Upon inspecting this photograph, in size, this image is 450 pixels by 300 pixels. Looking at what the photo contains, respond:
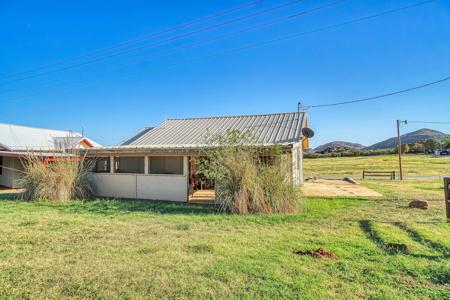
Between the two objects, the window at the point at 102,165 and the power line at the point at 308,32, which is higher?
the power line at the point at 308,32

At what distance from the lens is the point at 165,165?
46.2ft

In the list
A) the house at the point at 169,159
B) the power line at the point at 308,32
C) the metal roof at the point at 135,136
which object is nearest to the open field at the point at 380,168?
the house at the point at 169,159

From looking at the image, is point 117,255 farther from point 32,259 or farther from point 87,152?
point 87,152

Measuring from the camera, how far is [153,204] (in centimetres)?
1158

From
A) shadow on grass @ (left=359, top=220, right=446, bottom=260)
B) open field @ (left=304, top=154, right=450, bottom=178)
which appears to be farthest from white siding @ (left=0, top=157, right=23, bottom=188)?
open field @ (left=304, top=154, right=450, bottom=178)

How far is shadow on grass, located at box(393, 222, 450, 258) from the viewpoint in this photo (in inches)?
215

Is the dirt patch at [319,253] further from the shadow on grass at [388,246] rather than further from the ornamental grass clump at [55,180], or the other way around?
the ornamental grass clump at [55,180]

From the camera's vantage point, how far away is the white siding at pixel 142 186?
41.4ft

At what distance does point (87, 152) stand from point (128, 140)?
4.61 metres

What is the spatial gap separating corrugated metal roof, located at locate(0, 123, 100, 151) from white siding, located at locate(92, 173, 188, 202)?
23.1 ft

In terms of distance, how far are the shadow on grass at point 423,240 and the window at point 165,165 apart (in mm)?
9929

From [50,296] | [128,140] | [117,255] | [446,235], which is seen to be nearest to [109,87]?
[128,140]

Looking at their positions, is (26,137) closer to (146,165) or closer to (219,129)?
(146,165)

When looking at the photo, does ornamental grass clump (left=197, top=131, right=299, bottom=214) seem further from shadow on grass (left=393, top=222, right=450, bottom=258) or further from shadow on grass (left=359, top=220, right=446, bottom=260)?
shadow on grass (left=393, top=222, right=450, bottom=258)
